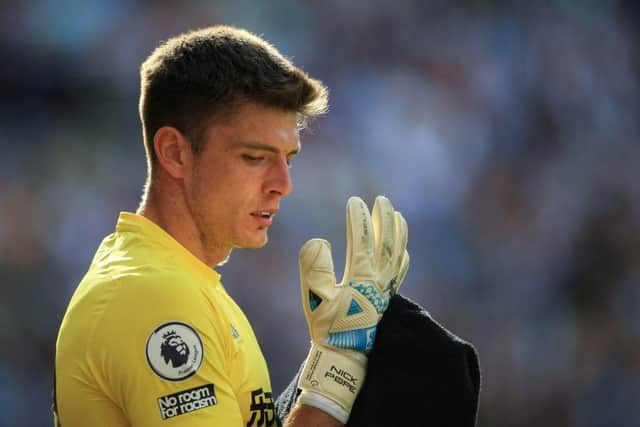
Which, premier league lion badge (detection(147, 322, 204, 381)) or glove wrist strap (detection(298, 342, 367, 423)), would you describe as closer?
premier league lion badge (detection(147, 322, 204, 381))

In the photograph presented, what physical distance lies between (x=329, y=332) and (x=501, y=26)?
494 cm

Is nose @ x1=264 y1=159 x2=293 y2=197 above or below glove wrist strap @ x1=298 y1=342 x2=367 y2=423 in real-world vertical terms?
above

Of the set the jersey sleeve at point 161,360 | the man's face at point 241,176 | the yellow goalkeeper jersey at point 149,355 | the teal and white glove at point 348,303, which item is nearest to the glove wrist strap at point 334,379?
the teal and white glove at point 348,303

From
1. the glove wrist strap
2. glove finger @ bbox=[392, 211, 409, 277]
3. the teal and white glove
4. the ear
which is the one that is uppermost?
the ear

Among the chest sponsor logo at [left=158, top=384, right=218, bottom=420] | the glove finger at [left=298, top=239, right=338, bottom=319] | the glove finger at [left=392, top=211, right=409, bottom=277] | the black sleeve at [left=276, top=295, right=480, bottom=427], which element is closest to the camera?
the chest sponsor logo at [left=158, top=384, right=218, bottom=420]

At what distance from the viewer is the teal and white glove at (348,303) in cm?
194

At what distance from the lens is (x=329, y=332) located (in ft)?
6.59

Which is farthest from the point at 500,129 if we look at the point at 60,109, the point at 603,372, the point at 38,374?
the point at 38,374

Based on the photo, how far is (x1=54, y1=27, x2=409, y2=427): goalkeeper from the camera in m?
1.76

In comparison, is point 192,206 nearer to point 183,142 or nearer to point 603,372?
point 183,142

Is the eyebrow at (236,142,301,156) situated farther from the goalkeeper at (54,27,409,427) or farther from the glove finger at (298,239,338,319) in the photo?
the glove finger at (298,239,338,319)

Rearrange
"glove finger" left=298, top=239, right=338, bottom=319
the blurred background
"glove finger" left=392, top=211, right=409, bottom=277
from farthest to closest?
the blurred background, "glove finger" left=392, top=211, right=409, bottom=277, "glove finger" left=298, top=239, right=338, bottom=319

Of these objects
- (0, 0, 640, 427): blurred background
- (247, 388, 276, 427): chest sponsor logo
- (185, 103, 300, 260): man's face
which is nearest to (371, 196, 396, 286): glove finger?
(185, 103, 300, 260): man's face

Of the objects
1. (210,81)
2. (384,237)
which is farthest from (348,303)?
(210,81)
